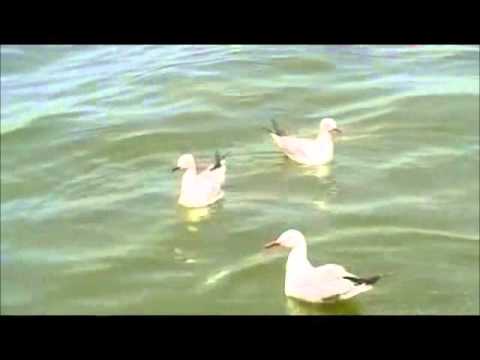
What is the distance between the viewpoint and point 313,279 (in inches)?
100

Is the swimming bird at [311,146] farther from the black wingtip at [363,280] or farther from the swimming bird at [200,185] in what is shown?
the black wingtip at [363,280]

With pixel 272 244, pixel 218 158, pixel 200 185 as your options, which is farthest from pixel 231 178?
pixel 272 244

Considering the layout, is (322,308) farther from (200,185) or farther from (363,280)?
(200,185)

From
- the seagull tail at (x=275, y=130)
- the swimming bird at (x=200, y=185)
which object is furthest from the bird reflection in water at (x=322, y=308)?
the seagull tail at (x=275, y=130)

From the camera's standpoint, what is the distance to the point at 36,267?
2711mm

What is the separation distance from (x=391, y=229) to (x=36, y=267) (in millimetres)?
1010

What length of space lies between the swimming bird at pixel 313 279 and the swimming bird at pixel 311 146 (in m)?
0.56

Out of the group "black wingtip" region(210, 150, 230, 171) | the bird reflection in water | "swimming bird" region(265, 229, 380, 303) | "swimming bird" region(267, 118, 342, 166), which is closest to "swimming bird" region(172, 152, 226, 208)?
"black wingtip" region(210, 150, 230, 171)

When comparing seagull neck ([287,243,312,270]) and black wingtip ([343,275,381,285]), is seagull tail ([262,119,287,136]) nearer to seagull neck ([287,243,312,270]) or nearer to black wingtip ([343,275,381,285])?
seagull neck ([287,243,312,270])

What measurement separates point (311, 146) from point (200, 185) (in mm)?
422

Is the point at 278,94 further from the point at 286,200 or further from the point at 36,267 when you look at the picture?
the point at 36,267

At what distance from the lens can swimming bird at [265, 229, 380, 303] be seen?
8.27 feet

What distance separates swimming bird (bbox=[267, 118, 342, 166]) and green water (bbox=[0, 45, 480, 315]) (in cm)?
4

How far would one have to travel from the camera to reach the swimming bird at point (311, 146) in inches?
124
